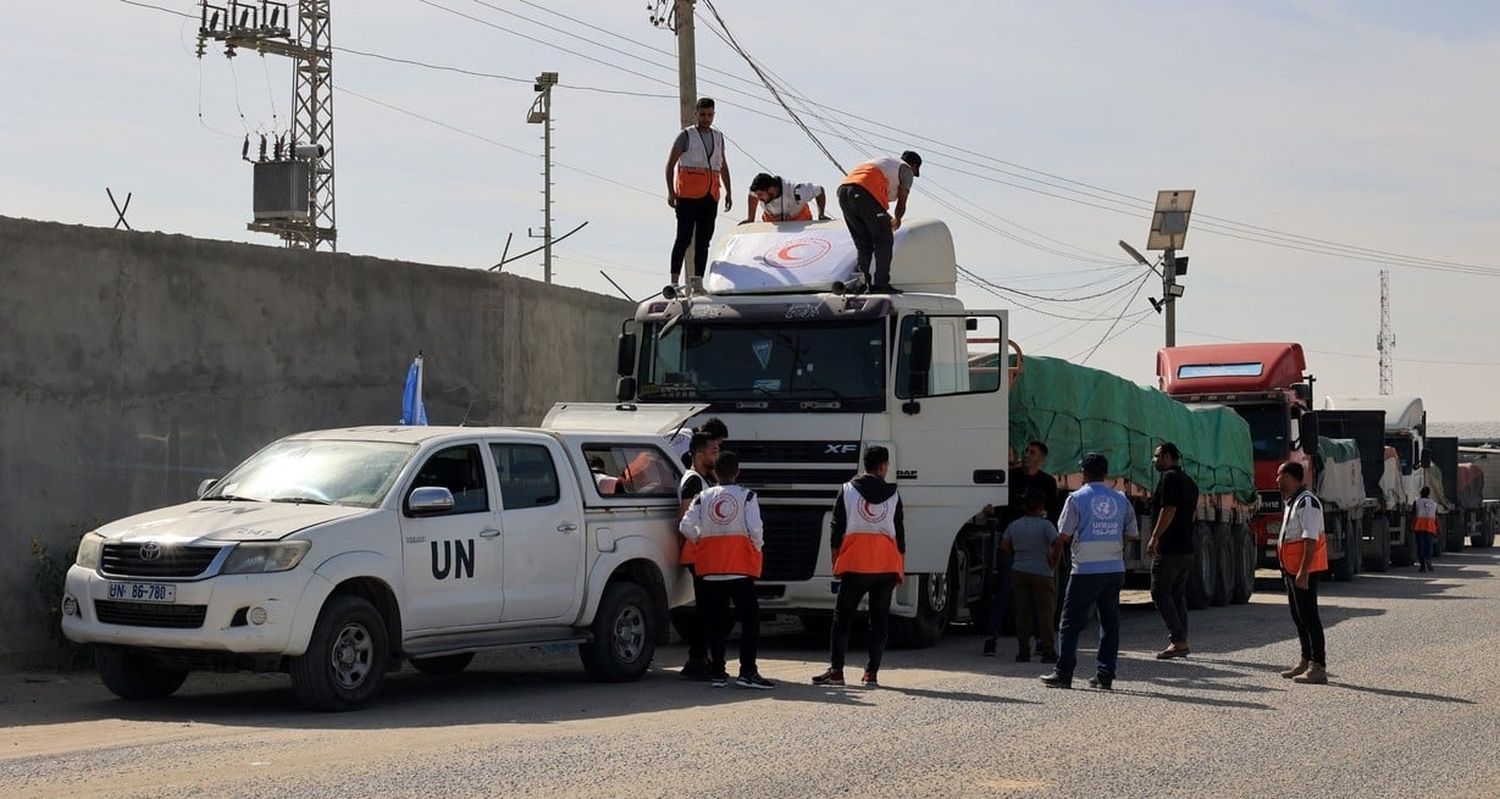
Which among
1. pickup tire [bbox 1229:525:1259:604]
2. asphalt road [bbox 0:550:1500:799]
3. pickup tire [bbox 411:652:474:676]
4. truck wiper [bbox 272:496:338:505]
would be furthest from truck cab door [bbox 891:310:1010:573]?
pickup tire [bbox 1229:525:1259:604]

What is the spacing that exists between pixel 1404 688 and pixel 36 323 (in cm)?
Answer: 1045

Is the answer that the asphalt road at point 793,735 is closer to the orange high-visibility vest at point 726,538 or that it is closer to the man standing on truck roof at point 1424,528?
the orange high-visibility vest at point 726,538

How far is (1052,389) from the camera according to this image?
19.2m

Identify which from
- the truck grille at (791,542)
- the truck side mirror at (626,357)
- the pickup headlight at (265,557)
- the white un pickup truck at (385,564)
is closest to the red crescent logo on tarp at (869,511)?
the white un pickup truck at (385,564)

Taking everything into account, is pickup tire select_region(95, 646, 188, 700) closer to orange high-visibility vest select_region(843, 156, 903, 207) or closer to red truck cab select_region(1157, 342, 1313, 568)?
orange high-visibility vest select_region(843, 156, 903, 207)

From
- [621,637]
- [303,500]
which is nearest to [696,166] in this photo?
[621,637]

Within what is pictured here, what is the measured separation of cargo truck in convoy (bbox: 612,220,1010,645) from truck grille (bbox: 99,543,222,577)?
5252 millimetres

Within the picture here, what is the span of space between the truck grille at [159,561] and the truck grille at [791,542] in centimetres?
598

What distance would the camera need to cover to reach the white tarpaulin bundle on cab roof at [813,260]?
57.1 feet

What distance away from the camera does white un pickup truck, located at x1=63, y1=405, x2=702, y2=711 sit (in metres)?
11.5

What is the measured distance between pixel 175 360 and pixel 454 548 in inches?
166

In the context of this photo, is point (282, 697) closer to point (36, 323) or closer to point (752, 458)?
point (36, 323)

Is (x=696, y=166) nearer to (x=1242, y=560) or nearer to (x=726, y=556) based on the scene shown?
(x=726, y=556)

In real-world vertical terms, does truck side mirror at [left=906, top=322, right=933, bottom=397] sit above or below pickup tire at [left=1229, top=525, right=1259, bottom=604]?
above
